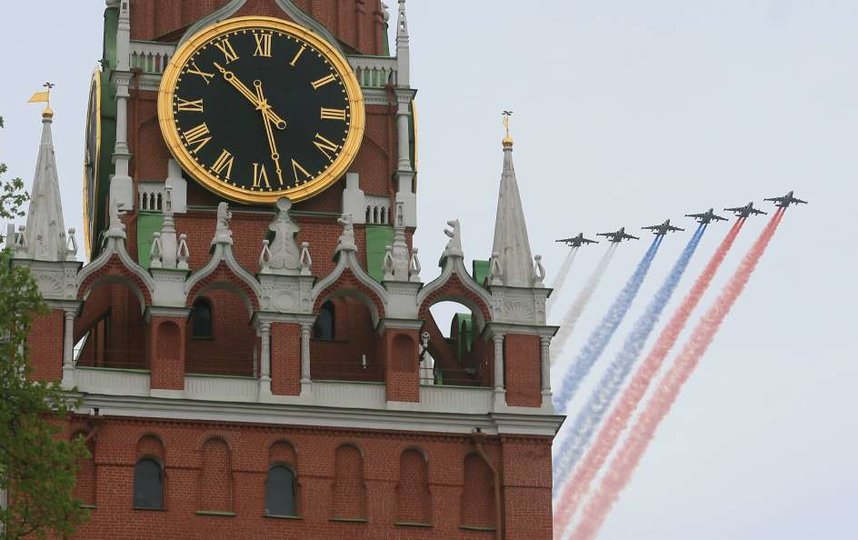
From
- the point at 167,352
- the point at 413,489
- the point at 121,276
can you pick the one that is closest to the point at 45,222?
the point at 121,276

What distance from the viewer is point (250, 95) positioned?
235 feet

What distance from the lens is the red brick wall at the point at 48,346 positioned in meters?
66.5

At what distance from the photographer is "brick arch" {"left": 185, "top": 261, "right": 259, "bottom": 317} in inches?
2689

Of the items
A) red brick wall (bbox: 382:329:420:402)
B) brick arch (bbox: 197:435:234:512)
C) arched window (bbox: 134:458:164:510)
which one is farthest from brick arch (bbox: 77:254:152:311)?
red brick wall (bbox: 382:329:420:402)

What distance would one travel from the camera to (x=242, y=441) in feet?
220

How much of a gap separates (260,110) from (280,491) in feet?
31.4

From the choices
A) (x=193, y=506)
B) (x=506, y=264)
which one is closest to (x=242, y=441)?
(x=193, y=506)

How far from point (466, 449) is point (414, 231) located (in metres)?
6.35

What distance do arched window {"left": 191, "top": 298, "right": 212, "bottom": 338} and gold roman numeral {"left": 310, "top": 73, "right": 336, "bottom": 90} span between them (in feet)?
19.5

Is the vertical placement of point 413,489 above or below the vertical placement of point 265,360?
below

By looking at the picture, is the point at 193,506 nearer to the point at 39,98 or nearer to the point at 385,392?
the point at 385,392

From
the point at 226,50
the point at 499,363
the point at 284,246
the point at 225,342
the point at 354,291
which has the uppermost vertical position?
the point at 226,50

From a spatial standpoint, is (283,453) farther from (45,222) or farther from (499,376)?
(45,222)

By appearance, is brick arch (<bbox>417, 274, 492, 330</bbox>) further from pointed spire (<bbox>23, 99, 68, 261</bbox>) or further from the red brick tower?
pointed spire (<bbox>23, 99, 68, 261</bbox>)
